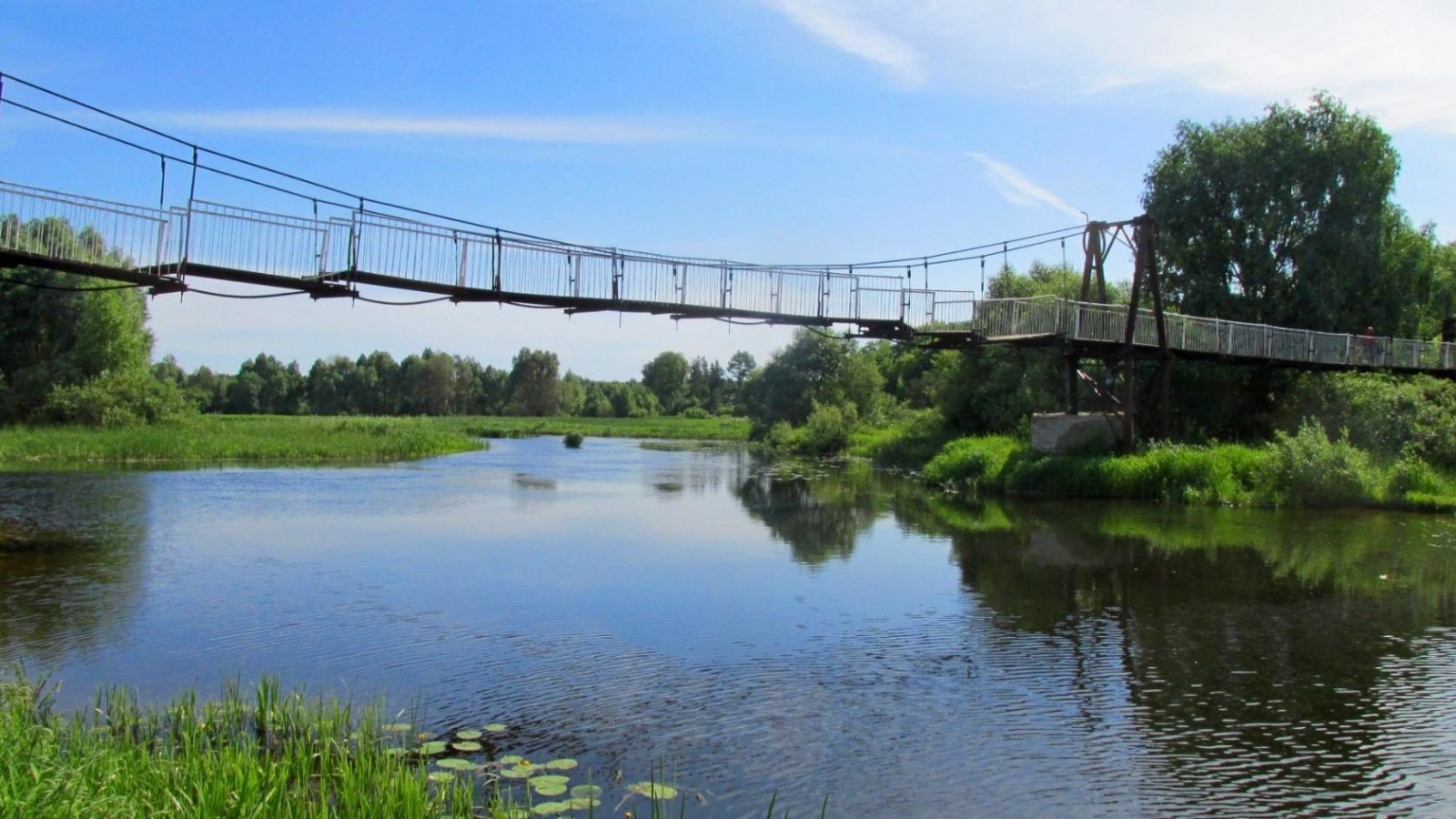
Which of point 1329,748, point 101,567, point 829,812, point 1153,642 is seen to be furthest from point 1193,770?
point 101,567

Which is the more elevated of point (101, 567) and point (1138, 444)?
point (1138, 444)

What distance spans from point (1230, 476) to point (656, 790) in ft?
88.7

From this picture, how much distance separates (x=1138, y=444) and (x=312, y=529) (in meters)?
24.2

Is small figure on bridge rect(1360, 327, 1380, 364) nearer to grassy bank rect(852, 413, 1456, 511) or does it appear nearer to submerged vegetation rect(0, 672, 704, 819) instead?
grassy bank rect(852, 413, 1456, 511)

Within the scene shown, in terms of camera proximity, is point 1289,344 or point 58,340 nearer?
point 1289,344

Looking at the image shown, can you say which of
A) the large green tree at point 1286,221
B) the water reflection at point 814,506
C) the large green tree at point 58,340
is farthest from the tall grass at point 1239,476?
the large green tree at point 58,340

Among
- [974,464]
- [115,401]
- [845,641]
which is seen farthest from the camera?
[115,401]

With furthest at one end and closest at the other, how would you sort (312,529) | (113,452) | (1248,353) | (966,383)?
(966,383) < (113,452) < (1248,353) < (312,529)

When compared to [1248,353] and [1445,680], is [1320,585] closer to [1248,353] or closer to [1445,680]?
[1445,680]

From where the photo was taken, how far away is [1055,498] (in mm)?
32062

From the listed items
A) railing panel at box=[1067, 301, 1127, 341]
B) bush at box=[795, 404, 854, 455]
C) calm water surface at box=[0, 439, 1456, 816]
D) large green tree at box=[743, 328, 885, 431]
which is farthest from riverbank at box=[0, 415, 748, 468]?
railing panel at box=[1067, 301, 1127, 341]

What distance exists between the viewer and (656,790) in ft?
27.0

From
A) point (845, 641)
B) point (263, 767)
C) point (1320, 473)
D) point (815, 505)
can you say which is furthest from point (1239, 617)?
point (815, 505)

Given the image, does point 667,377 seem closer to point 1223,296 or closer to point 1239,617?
point 1223,296
